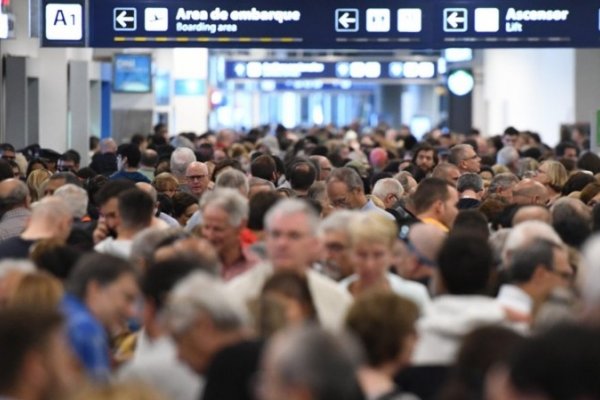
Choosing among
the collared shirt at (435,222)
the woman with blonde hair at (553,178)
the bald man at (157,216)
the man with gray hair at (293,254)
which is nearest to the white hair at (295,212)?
the man with gray hair at (293,254)

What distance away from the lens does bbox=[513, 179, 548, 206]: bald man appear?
1338 centimetres

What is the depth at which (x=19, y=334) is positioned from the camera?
19.4ft

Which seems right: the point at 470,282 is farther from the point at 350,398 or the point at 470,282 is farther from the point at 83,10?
the point at 83,10

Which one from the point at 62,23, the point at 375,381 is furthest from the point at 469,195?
the point at 375,381

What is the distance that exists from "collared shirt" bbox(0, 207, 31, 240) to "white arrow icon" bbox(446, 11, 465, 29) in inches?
391

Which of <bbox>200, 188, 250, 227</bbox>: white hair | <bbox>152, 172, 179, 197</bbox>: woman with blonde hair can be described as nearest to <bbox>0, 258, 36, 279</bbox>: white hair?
<bbox>200, 188, 250, 227</bbox>: white hair

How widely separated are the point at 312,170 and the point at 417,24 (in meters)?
6.77

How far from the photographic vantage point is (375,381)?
6590 mm

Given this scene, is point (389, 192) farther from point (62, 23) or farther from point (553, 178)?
point (62, 23)

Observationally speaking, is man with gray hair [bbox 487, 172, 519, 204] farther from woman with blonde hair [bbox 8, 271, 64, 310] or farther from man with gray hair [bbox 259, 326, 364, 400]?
man with gray hair [bbox 259, 326, 364, 400]

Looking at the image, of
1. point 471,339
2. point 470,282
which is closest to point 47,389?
point 471,339

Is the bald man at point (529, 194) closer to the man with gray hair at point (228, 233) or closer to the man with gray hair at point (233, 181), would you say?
the man with gray hair at point (233, 181)

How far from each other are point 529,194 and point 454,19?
8803 mm

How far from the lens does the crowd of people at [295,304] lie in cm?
537
